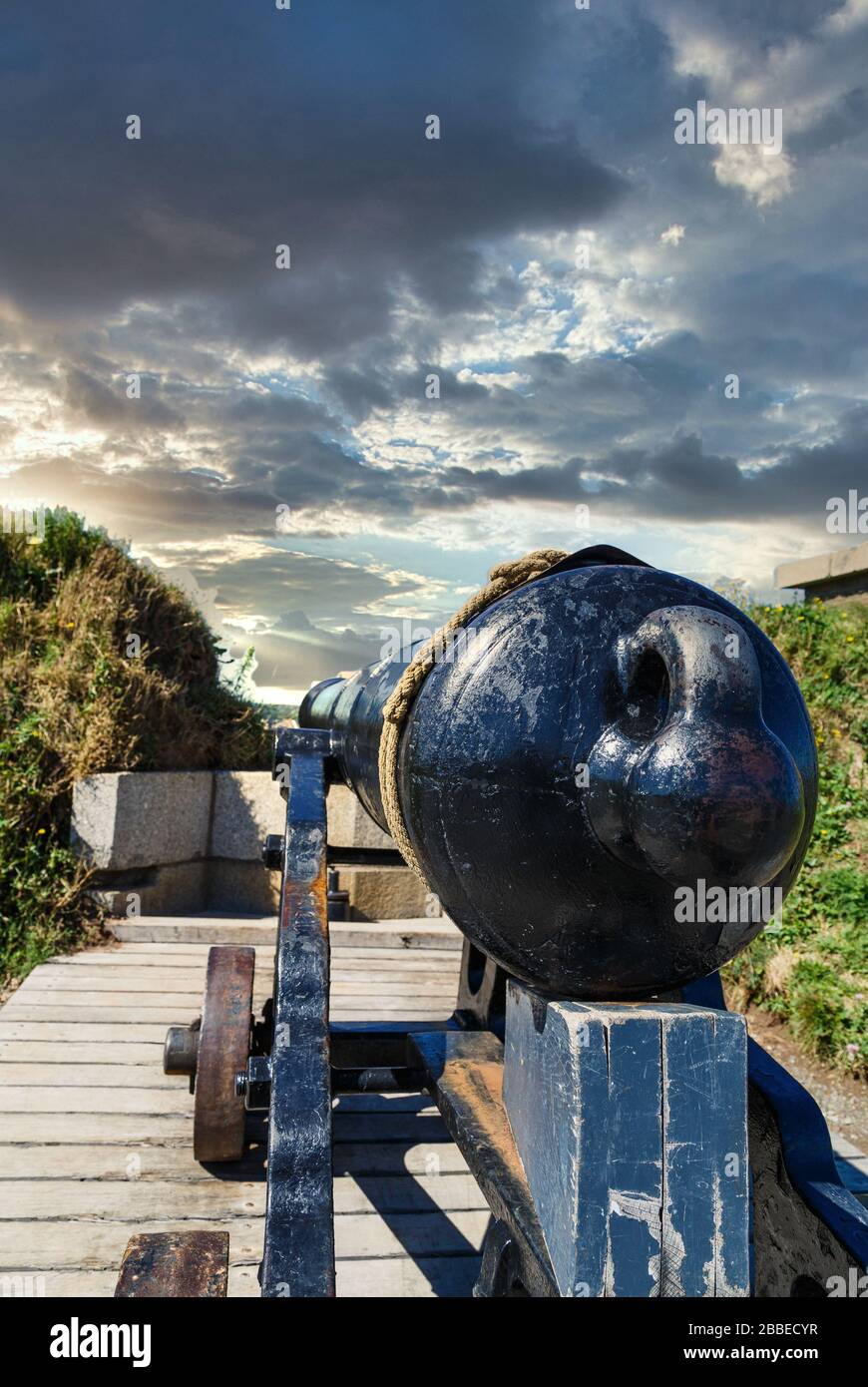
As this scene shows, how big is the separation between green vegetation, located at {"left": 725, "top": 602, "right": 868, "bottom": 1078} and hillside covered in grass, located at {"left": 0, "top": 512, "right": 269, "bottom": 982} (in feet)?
12.0

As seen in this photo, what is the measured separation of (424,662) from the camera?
1.75m

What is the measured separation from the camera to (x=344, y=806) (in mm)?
6852

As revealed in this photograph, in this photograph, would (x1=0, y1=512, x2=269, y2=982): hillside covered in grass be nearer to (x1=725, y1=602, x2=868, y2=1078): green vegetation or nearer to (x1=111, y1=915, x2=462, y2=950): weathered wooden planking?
(x1=111, y1=915, x2=462, y2=950): weathered wooden planking

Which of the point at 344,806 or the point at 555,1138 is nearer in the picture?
the point at 555,1138

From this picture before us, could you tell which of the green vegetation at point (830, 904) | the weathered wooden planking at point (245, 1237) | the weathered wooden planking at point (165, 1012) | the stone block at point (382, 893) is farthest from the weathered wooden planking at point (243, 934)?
the weathered wooden planking at point (245, 1237)

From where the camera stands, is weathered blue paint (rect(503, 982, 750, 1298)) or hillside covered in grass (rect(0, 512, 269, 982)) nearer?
weathered blue paint (rect(503, 982, 750, 1298))

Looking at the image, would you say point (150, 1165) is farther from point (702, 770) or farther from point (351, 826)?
point (351, 826)

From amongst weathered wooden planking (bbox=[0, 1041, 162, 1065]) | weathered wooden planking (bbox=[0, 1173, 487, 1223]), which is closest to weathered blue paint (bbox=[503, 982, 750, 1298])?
weathered wooden planking (bbox=[0, 1173, 487, 1223])

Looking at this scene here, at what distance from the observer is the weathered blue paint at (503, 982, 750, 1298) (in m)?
1.38

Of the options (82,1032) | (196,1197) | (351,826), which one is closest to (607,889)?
(196,1197)
